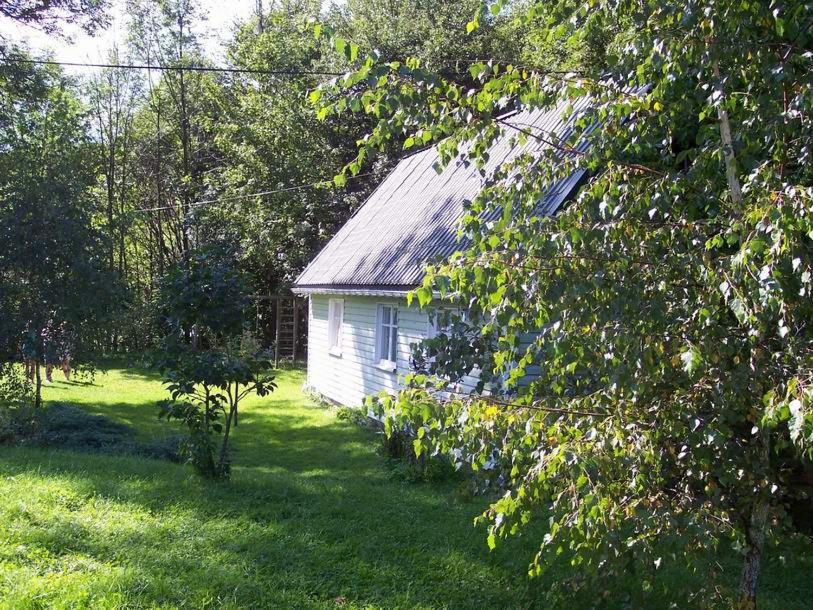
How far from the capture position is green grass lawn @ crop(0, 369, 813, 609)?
4781 millimetres

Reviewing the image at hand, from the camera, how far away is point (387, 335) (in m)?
12.7

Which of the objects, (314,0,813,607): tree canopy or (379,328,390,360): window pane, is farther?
(379,328,390,360): window pane

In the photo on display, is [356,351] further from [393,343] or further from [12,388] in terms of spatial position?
[12,388]

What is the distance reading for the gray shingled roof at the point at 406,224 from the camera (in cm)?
1027

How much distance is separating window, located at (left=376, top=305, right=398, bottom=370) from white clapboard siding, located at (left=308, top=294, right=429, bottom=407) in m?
0.15

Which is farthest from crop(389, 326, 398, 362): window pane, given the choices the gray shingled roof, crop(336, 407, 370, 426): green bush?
crop(336, 407, 370, 426): green bush

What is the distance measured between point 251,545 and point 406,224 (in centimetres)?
803

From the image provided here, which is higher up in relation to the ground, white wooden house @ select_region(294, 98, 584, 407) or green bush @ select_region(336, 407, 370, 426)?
white wooden house @ select_region(294, 98, 584, 407)

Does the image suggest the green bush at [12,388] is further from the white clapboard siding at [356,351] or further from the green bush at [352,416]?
the white clapboard siding at [356,351]

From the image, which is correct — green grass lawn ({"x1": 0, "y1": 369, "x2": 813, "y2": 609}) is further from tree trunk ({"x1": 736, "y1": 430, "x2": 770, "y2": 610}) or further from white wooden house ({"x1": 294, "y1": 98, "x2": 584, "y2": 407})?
white wooden house ({"x1": 294, "y1": 98, "x2": 584, "y2": 407})

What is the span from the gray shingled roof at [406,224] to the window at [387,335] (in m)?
0.69

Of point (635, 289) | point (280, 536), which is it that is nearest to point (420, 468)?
point (280, 536)

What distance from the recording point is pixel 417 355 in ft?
12.9

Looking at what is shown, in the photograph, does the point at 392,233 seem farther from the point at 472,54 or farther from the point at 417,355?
the point at 472,54
